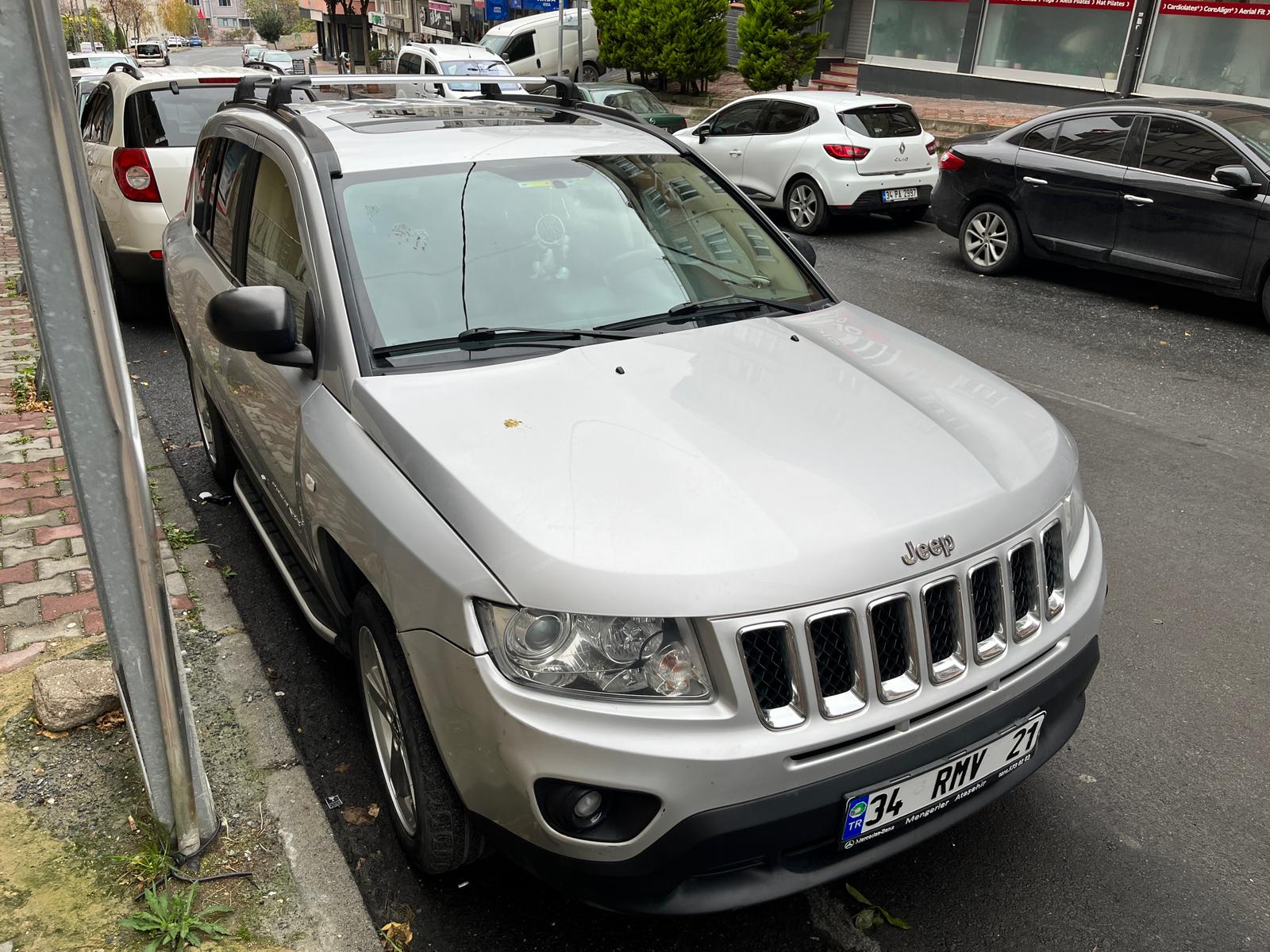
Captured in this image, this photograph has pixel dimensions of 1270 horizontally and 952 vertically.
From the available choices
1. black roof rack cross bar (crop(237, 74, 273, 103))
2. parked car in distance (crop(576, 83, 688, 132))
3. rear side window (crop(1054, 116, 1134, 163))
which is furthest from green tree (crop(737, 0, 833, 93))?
black roof rack cross bar (crop(237, 74, 273, 103))

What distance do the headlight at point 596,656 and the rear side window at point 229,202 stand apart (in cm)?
253

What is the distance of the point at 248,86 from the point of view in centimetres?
455

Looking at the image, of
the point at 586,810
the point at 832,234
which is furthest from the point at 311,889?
the point at 832,234

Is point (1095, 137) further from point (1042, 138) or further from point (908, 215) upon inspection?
point (908, 215)

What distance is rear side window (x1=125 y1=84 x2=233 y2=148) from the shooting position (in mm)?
7801

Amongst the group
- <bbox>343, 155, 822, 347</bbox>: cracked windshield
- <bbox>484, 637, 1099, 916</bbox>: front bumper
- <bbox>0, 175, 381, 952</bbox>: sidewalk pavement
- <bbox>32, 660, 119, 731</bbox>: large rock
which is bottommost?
<bbox>0, 175, 381, 952</bbox>: sidewalk pavement

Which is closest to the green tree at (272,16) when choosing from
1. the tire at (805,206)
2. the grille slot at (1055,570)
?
the tire at (805,206)

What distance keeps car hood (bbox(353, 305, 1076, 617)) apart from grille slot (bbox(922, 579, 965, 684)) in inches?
4.1

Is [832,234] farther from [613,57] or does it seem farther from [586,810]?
[613,57]

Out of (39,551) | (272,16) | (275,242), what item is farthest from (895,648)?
(272,16)

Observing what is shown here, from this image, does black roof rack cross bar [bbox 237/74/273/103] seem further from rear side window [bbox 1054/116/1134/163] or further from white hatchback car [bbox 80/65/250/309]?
rear side window [bbox 1054/116/1134/163]

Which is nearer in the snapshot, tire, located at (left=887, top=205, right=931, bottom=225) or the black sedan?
the black sedan

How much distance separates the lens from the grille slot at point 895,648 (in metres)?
2.30

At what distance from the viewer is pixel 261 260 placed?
148 inches
